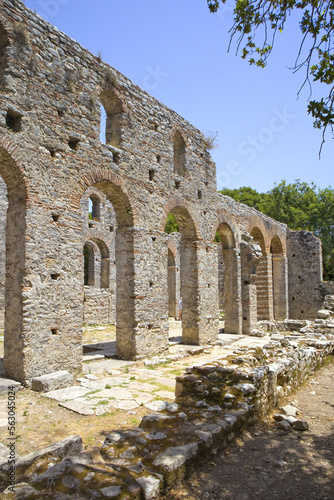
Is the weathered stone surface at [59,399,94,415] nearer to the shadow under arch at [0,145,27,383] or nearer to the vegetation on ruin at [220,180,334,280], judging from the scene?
the shadow under arch at [0,145,27,383]

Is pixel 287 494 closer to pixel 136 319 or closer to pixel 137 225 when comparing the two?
pixel 136 319

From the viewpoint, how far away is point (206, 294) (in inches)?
445

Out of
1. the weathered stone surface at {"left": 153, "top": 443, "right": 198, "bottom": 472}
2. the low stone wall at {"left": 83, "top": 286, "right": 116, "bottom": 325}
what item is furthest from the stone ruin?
the weathered stone surface at {"left": 153, "top": 443, "right": 198, "bottom": 472}

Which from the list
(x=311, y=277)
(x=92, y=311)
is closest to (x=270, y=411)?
(x=92, y=311)

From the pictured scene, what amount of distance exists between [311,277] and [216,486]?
18130mm

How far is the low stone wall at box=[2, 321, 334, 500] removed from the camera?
2.66 m

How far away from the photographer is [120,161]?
8.45 m

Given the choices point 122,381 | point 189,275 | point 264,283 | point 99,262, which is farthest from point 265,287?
point 122,381

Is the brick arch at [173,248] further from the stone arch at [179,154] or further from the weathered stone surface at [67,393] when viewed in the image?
the weathered stone surface at [67,393]

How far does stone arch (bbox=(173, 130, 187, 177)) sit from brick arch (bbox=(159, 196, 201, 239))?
3.40ft

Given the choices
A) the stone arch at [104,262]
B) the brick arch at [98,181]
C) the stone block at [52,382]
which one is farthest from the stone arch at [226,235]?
the stone block at [52,382]

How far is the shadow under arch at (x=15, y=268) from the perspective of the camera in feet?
20.0

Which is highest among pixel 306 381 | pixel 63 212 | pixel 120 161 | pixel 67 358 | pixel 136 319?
pixel 120 161

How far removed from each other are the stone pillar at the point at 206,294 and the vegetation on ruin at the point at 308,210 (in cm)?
1798
